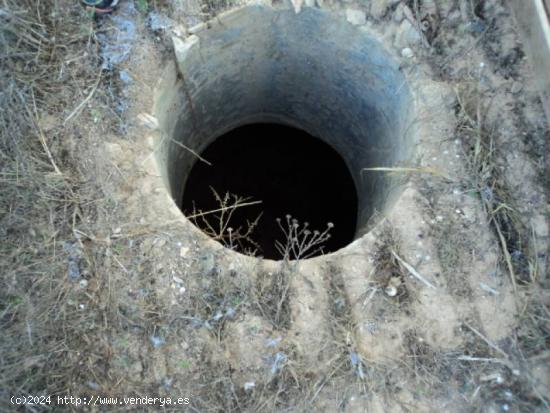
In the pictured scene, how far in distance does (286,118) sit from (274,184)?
0.65 meters

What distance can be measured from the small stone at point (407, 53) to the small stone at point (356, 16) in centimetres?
33

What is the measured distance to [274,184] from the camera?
483cm

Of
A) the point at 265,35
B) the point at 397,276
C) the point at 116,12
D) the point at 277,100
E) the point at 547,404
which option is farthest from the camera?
the point at 277,100

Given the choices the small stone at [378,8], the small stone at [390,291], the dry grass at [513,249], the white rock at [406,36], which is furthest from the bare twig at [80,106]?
the dry grass at [513,249]

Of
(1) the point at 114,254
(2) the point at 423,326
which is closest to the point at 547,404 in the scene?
(2) the point at 423,326

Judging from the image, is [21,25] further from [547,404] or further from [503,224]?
[547,404]

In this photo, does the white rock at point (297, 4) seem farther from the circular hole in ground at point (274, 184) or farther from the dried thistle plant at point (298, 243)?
the circular hole in ground at point (274, 184)

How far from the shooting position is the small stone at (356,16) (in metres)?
3.20

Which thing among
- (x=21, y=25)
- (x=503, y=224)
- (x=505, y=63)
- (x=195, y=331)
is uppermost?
(x=505, y=63)

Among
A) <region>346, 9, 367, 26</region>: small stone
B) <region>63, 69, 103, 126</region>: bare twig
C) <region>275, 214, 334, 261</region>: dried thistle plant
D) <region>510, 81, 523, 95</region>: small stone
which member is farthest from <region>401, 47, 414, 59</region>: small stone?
<region>63, 69, 103, 126</region>: bare twig

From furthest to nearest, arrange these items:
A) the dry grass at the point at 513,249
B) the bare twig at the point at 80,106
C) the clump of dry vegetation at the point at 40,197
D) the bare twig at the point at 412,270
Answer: the bare twig at the point at 80,106, the bare twig at the point at 412,270, the dry grass at the point at 513,249, the clump of dry vegetation at the point at 40,197

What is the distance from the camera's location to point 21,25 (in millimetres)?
2889

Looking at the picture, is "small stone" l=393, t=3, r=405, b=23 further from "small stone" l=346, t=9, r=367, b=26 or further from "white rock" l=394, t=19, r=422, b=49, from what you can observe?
"small stone" l=346, t=9, r=367, b=26

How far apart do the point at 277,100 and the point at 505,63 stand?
193cm
